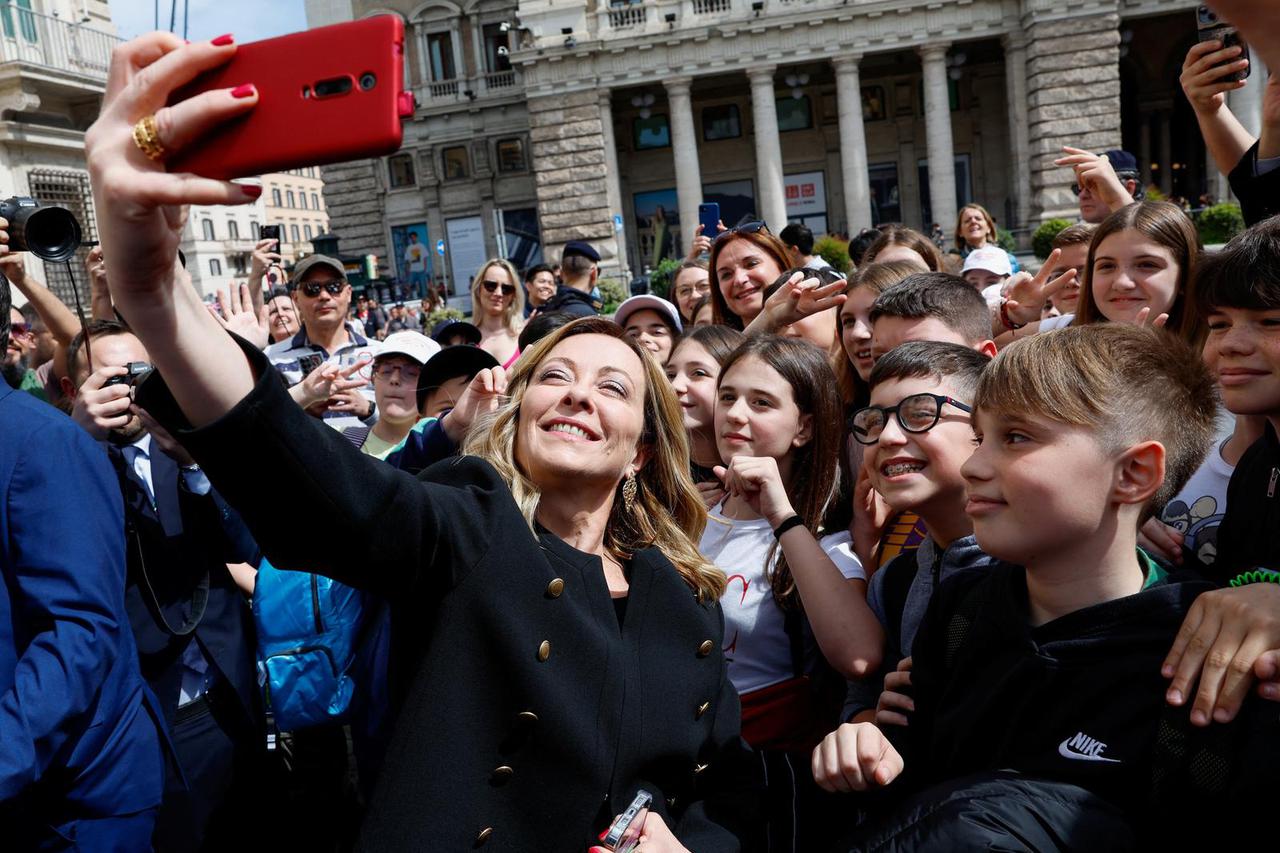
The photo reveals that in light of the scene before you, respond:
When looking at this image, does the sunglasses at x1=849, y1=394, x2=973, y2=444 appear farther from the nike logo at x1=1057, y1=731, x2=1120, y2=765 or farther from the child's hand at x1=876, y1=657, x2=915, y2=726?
the nike logo at x1=1057, y1=731, x2=1120, y2=765

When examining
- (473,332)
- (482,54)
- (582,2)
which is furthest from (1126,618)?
(482,54)

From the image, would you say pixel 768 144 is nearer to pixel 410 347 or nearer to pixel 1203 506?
pixel 410 347

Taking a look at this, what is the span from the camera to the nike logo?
169 centimetres

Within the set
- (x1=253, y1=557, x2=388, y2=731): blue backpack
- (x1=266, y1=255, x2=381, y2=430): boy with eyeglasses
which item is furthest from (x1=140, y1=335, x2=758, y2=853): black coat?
(x1=266, y1=255, x2=381, y2=430): boy with eyeglasses

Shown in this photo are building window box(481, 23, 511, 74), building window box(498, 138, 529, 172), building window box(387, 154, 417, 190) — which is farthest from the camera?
building window box(387, 154, 417, 190)

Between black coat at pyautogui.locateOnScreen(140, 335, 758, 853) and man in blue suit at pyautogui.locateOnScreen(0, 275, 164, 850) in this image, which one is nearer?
black coat at pyautogui.locateOnScreen(140, 335, 758, 853)

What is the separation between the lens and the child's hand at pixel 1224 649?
1.54m

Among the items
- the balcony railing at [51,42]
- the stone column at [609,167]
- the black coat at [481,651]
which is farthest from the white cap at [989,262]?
the stone column at [609,167]

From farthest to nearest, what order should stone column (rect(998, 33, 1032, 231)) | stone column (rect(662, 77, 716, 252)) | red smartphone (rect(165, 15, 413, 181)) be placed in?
stone column (rect(662, 77, 716, 252))
stone column (rect(998, 33, 1032, 231))
red smartphone (rect(165, 15, 413, 181))

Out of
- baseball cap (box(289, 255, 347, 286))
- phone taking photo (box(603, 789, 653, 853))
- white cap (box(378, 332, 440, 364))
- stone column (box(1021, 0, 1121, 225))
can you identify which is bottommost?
phone taking photo (box(603, 789, 653, 853))

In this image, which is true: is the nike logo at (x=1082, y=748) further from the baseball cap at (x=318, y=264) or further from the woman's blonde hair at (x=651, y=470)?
the baseball cap at (x=318, y=264)

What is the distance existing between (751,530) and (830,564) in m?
0.53

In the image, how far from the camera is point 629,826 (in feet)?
6.31

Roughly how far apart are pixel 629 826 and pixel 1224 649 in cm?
111
